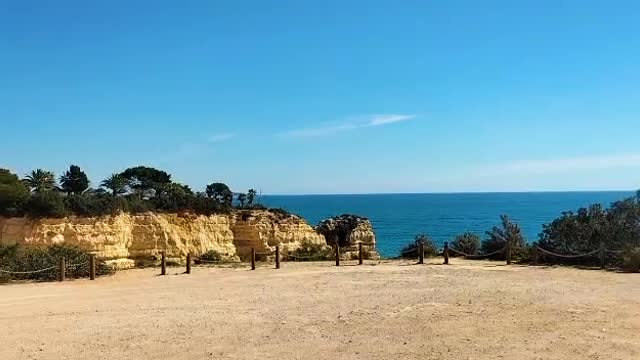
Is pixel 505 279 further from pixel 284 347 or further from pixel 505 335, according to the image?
pixel 284 347

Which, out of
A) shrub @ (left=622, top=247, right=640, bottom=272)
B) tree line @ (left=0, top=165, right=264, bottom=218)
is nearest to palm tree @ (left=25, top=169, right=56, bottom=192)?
tree line @ (left=0, top=165, right=264, bottom=218)

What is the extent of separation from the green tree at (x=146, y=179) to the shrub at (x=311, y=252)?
8.16 meters

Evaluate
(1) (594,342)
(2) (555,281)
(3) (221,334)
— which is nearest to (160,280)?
(3) (221,334)

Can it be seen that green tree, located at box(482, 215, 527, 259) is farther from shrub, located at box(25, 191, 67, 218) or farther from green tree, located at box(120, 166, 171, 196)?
shrub, located at box(25, 191, 67, 218)

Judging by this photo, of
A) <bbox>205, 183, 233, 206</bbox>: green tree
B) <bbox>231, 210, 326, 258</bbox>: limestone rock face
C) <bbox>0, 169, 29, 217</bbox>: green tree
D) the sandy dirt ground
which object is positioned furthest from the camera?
<bbox>205, 183, 233, 206</bbox>: green tree

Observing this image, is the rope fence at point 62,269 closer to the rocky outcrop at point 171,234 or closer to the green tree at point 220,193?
the rocky outcrop at point 171,234

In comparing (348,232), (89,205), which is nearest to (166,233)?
(89,205)

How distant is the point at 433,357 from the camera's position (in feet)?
34.3

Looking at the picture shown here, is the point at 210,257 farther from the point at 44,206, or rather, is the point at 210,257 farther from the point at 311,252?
the point at 44,206

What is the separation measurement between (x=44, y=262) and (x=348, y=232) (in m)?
18.0

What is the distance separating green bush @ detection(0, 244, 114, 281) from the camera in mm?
23031

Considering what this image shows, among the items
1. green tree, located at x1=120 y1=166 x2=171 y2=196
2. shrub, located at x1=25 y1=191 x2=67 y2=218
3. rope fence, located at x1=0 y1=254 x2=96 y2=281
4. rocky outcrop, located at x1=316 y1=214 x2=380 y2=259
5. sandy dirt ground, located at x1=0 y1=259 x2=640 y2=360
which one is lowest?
sandy dirt ground, located at x1=0 y1=259 x2=640 y2=360

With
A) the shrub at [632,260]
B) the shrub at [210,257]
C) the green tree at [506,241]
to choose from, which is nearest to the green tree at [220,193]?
the shrub at [210,257]

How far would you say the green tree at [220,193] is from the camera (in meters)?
35.7
